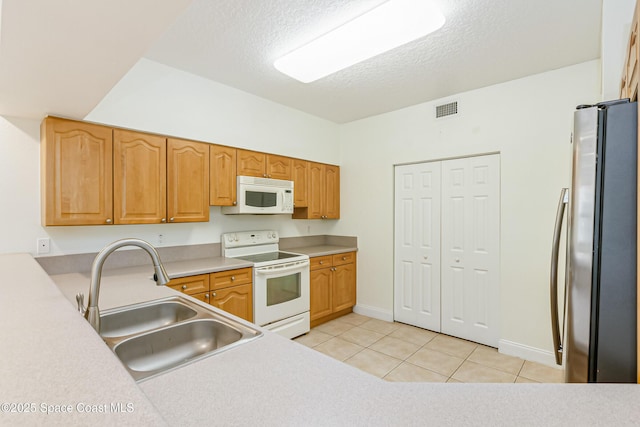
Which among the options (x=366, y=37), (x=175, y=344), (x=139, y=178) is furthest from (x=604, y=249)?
(x=139, y=178)

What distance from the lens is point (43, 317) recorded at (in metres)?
0.98

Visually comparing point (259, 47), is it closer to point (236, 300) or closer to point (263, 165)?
point (263, 165)

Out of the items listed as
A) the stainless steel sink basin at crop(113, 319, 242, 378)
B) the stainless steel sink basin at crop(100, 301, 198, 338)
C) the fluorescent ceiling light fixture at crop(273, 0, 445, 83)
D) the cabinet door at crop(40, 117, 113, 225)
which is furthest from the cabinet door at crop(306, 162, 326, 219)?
the stainless steel sink basin at crop(113, 319, 242, 378)

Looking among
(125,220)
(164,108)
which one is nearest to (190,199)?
(125,220)

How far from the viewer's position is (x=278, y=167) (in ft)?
11.7

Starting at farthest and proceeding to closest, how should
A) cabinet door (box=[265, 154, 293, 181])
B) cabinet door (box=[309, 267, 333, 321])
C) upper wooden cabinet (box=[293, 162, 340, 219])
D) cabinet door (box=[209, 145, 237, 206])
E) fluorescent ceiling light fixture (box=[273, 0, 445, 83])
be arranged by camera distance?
upper wooden cabinet (box=[293, 162, 340, 219]) < cabinet door (box=[309, 267, 333, 321]) < cabinet door (box=[265, 154, 293, 181]) < cabinet door (box=[209, 145, 237, 206]) < fluorescent ceiling light fixture (box=[273, 0, 445, 83])

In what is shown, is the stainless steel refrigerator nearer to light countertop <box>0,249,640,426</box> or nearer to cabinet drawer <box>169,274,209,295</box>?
light countertop <box>0,249,640,426</box>

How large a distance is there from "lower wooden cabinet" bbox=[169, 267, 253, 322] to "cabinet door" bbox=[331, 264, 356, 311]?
1.31 m

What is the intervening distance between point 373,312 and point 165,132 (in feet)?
10.5

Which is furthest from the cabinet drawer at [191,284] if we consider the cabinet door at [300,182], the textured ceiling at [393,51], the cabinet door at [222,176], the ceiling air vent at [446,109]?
the ceiling air vent at [446,109]

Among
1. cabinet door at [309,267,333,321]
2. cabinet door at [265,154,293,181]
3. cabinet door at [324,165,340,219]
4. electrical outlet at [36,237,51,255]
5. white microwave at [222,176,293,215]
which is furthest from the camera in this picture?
cabinet door at [324,165,340,219]

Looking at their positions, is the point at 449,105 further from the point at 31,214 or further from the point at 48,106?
the point at 31,214

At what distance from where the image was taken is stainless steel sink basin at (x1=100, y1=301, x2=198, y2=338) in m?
1.47

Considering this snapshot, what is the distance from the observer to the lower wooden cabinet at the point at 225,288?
8.20 ft
